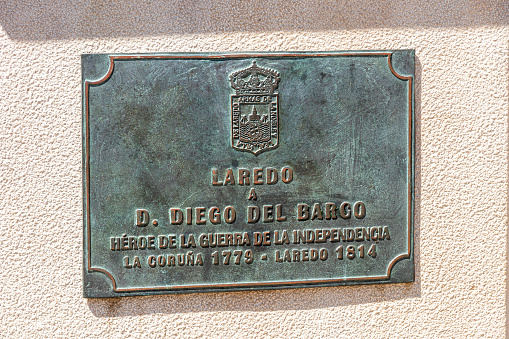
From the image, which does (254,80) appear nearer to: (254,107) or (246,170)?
(254,107)

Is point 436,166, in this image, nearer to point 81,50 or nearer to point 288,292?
point 288,292

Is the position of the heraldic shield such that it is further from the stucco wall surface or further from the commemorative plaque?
the stucco wall surface

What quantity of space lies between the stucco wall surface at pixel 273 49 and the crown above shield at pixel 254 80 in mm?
163

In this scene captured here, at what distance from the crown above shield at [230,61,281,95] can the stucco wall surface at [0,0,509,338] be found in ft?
0.54

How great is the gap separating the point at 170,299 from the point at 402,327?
135 cm

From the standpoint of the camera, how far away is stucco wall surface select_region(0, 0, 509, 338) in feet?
8.21

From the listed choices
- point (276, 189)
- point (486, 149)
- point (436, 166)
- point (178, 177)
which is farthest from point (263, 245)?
point (486, 149)

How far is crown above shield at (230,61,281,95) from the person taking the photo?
2.50m

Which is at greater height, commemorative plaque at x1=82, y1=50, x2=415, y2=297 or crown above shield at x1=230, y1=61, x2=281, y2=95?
crown above shield at x1=230, y1=61, x2=281, y2=95

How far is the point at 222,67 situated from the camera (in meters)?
2.50

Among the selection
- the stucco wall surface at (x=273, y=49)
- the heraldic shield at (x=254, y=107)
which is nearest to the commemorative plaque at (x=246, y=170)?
the heraldic shield at (x=254, y=107)

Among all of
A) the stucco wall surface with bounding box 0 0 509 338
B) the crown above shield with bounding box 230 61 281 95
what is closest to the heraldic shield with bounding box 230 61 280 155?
the crown above shield with bounding box 230 61 281 95

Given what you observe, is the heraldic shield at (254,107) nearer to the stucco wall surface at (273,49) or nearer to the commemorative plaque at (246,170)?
the commemorative plaque at (246,170)

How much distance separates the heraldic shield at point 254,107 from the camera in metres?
2.50
